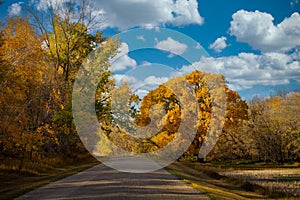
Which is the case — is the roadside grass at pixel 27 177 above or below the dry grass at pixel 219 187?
above

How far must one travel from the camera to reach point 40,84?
1029 inches

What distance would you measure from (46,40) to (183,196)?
25.2 metres

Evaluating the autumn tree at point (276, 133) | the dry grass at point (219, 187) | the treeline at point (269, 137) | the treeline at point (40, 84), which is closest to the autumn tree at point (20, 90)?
the treeline at point (40, 84)

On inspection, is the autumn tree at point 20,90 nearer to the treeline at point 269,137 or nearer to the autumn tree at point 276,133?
the treeline at point 269,137

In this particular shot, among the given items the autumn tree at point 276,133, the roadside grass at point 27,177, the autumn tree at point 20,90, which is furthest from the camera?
the autumn tree at point 276,133

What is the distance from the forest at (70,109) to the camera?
19.7 metres

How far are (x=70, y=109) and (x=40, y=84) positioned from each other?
13.7 feet

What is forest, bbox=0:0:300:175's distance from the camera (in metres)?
19.7

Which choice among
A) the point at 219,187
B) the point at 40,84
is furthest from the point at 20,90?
the point at 219,187

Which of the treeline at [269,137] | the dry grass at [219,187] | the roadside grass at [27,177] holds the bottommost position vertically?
the dry grass at [219,187]

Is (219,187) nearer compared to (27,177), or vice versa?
(219,187)

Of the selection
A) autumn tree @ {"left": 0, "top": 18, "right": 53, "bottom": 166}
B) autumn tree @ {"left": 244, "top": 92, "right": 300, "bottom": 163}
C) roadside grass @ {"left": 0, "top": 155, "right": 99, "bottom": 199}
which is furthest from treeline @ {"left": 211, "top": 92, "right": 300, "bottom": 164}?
roadside grass @ {"left": 0, "top": 155, "right": 99, "bottom": 199}

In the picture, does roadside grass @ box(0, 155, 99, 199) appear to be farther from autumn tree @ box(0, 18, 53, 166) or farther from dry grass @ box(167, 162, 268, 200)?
dry grass @ box(167, 162, 268, 200)

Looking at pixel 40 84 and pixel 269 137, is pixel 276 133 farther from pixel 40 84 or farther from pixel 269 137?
pixel 40 84
